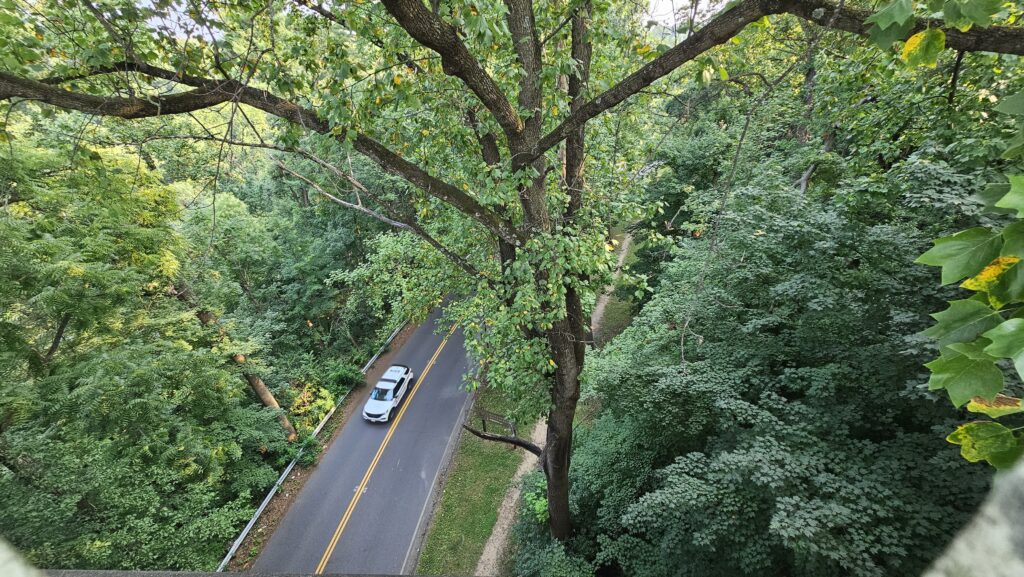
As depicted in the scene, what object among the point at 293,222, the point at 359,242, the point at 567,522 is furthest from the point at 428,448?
the point at 293,222

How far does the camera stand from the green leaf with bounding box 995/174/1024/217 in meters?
1.04

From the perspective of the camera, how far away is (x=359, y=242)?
648 inches

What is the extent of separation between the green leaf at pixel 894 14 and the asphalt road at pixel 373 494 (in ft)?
23.6

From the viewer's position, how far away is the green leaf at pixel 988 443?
127 cm

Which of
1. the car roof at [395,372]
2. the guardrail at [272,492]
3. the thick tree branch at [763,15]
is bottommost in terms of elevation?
the guardrail at [272,492]

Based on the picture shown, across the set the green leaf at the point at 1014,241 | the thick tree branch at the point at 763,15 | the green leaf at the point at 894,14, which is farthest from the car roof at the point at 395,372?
the green leaf at the point at 1014,241

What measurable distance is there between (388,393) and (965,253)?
1481 centimetres

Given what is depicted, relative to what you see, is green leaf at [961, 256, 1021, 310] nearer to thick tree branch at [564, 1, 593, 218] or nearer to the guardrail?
thick tree branch at [564, 1, 593, 218]

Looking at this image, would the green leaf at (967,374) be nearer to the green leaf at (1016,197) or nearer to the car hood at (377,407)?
the green leaf at (1016,197)

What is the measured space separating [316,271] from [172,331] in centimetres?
700

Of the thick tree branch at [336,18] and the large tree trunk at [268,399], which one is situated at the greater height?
the thick tree branch at [336,18]

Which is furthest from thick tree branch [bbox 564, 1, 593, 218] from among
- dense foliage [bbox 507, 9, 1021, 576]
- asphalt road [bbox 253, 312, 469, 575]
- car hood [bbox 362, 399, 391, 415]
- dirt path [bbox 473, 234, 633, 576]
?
car hood [bbox 362, 399, 391, 415]

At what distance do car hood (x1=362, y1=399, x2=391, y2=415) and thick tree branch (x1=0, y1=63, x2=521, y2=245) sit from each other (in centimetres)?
1177

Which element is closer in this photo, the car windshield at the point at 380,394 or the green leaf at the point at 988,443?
the green leaf at the point at 988,443
